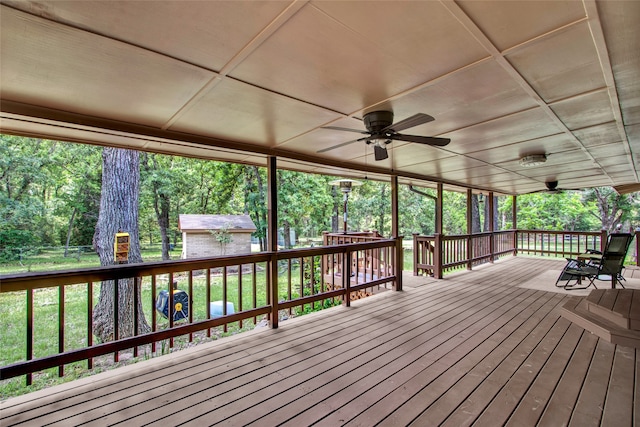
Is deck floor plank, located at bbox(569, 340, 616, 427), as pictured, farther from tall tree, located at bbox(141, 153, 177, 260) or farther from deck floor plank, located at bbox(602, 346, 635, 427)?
tall tree, located at bbox(141, 153, 177, 260)

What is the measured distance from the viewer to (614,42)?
1.55m

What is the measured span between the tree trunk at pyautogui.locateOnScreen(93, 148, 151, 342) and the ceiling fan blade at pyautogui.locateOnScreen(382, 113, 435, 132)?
5582mm

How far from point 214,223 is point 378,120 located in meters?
10.9

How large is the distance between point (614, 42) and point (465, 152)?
2.66 m

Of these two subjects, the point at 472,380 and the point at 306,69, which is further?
the point at 472,380

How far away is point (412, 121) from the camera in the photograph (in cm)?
228

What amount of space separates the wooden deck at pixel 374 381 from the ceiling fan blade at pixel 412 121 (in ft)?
6.88

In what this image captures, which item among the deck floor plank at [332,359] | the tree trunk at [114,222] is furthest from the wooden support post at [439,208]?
the tree trunk at [114,222]

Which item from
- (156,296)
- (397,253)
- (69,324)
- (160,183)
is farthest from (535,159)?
(160,183)

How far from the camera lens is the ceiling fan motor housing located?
253 cm

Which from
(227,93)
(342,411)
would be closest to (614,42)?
(227,93)

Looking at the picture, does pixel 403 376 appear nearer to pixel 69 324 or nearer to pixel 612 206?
pixel 69 324

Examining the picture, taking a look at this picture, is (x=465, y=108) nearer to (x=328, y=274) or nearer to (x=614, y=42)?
(x=614, y=42)

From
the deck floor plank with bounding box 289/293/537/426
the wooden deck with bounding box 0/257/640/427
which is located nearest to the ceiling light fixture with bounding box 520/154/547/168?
the wooden deck with bounding box 0/257/640/427
